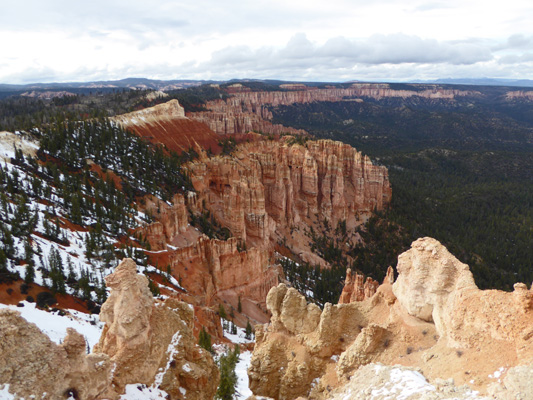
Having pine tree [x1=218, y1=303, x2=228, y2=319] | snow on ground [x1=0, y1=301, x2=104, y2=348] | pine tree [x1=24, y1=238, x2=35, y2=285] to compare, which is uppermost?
pine tree [x1=24, y1=238, x2=35, y2=285]

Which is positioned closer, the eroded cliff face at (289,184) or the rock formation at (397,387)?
the rock formation at (397,387)

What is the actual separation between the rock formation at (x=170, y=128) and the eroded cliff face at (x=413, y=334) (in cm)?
5757

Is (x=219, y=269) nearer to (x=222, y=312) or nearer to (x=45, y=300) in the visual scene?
(x=222, y=312)

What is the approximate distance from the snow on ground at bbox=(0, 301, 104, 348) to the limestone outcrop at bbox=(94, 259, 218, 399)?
8.70 metres

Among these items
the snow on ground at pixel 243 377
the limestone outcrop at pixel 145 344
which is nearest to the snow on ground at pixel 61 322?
the limestone outcrop at pixel 145 344

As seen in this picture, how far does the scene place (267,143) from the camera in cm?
7325

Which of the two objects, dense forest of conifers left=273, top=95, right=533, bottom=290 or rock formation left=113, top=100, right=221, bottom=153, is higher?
rock formation left=113, top=100, right=221, bottom=153

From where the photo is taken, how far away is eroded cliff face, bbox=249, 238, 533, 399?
1071 centimetres

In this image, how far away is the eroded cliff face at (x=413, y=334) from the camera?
10.7 m

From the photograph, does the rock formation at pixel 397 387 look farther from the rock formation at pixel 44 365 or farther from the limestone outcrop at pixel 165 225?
the limestone outcrop at pixel 165 225

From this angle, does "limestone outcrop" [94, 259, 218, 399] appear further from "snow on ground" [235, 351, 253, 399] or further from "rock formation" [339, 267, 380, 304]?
"rock formation" [339, 267, 380, 304]

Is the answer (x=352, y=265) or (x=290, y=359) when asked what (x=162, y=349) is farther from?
(x=352, y=265)

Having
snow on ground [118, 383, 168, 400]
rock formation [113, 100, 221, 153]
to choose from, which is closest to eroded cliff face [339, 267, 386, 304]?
snow on ground [118, 383, 168, 400]

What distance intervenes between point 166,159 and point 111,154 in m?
8.23
